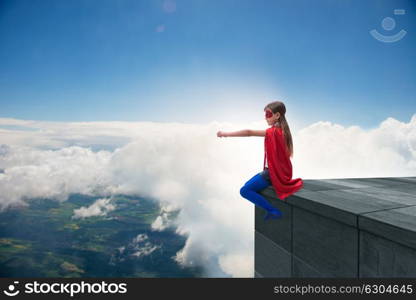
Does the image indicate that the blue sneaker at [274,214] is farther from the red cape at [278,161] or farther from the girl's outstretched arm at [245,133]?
the girl's outstretched arm at [245,133]

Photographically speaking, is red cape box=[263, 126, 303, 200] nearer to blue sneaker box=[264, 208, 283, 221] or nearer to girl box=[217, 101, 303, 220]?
girl box=[217, 101, 303, 220]

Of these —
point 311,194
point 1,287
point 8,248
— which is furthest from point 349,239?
point 8,248

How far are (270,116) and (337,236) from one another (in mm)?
2071

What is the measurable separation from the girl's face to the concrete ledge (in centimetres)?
115

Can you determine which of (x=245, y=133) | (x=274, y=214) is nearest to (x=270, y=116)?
(x=245, y=133)

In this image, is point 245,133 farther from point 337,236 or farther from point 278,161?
point 337,236

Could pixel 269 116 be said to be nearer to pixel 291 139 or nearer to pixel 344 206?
pixel 291 139

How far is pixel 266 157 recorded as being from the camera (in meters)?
4.58

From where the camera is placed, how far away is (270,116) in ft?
14.9

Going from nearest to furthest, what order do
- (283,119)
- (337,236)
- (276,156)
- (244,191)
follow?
1. (337,236)
2. (276,156)
3. (283,119)
4. (244,191)

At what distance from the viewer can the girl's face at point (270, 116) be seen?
4.52 m

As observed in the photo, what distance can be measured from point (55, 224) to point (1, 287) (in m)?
179

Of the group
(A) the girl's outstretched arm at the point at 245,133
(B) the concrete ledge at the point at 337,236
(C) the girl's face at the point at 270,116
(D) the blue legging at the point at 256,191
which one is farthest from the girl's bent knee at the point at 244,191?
(C) the girl's face at the point at 270,116

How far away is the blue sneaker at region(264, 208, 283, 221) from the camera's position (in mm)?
4562
